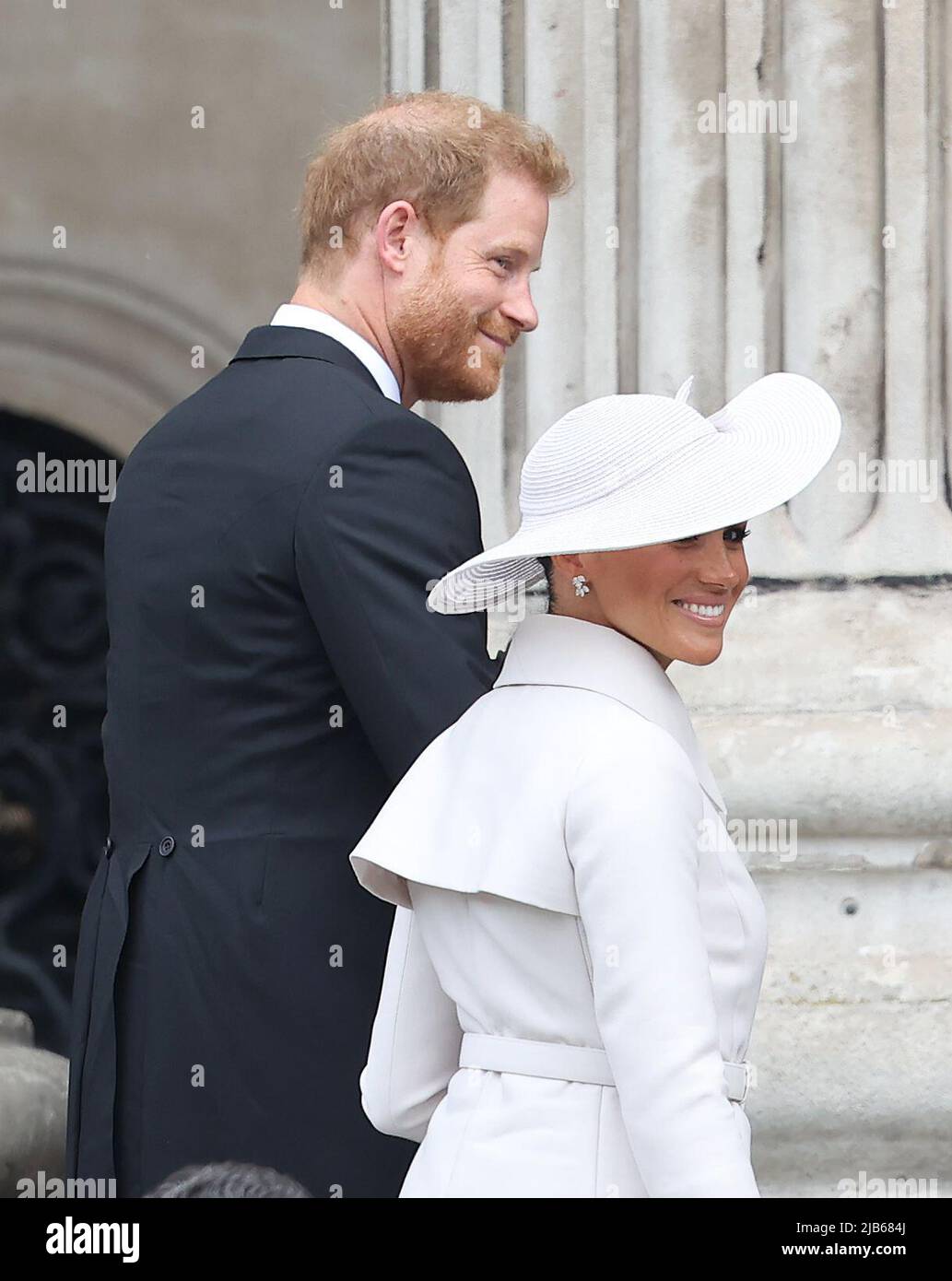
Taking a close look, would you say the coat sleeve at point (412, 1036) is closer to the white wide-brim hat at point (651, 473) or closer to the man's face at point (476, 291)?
the white wide-brim hat at point (651, 473)

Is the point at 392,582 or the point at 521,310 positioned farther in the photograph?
the point at 521,310

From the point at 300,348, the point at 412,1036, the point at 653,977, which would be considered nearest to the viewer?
the point at 653,977

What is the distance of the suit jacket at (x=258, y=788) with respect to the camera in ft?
5.90

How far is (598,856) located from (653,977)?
0.09m

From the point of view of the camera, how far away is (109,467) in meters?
3.76

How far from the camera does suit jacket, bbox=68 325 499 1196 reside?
1.80 meters

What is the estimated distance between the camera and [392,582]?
1.73 meters

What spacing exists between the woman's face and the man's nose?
1.86ft

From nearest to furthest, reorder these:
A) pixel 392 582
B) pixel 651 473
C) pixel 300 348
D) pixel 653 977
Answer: pixel 653 977 → pixel 651 473 → pixel 392 582 → pixel 300 348

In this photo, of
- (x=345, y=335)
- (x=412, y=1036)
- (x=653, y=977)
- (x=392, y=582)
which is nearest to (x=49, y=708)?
(x=345, y=335)

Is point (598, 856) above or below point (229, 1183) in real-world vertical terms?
above

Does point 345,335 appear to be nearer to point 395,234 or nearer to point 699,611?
point 395,234

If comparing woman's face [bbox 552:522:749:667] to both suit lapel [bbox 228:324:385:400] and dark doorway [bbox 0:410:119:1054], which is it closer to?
suit lapel [bbox 228:324:385:400]

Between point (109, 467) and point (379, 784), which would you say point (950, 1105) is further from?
point (109, 467)
